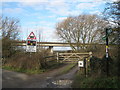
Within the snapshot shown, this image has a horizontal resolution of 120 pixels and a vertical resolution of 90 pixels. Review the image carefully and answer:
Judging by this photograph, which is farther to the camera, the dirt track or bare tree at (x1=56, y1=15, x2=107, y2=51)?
bare tree at (x1=56, y1=15, x2=107, y2=51)

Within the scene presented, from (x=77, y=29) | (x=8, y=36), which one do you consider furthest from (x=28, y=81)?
(x=77, y=29)

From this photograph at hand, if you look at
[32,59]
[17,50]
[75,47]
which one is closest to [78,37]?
[75,47]

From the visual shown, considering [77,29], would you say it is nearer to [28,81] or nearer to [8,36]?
[8,36]

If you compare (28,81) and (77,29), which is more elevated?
(77,29)

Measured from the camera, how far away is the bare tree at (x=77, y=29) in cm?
3797

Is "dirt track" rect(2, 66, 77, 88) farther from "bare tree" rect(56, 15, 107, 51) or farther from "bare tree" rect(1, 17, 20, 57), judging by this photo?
"bare tree" rect(56, 15, 107, 51)

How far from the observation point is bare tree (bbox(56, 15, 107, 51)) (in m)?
38.0

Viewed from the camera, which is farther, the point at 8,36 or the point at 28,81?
the point at 8,36

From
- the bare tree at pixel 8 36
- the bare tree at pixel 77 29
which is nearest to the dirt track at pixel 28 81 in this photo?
the bare tree at pixel 8 36

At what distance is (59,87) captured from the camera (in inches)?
307

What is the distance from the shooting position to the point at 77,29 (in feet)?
128

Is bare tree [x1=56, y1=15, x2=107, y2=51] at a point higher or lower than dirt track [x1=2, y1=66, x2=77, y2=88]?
higher

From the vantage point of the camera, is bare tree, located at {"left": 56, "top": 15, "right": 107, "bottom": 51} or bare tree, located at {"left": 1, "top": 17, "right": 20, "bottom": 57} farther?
bare tree, located at {"left": 56, "top": 15, "right": 107, "bottom": 51}

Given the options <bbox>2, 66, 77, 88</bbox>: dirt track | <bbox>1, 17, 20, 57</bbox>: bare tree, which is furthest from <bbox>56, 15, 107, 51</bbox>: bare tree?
<bbox>2, 66, 77, 88</bbox>: dirt track
